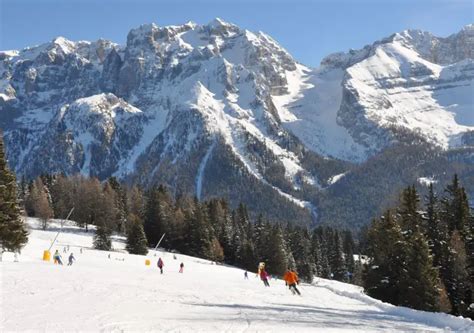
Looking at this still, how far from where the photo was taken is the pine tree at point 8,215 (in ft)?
158

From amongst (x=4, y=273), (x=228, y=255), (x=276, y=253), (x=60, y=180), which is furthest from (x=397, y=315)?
(x=60, y=180)

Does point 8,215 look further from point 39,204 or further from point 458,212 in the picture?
point 39,204

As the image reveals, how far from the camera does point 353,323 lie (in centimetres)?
2417

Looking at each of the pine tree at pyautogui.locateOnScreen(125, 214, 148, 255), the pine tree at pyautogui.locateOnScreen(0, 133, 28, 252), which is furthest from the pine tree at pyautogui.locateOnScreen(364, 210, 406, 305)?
the pine tree at pyautogui.locateOnScreen(125, 214, 148, 255)

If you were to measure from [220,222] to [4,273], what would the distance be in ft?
248

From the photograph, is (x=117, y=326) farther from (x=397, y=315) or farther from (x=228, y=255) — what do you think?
(x=228, y=255)

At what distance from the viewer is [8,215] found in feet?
161

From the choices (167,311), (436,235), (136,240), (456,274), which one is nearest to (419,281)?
(456,274)

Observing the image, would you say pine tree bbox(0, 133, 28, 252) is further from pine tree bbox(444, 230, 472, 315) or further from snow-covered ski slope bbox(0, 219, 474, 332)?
pine tree bbox(444, 230, 472, 315)

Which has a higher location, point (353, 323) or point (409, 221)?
point (409, 221)

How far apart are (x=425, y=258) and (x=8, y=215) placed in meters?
35.1

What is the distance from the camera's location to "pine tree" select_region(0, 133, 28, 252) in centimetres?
4819

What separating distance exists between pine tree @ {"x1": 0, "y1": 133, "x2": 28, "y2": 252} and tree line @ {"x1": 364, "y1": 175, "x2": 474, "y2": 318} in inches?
1282

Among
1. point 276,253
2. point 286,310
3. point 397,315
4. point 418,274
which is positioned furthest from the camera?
point 276,253
